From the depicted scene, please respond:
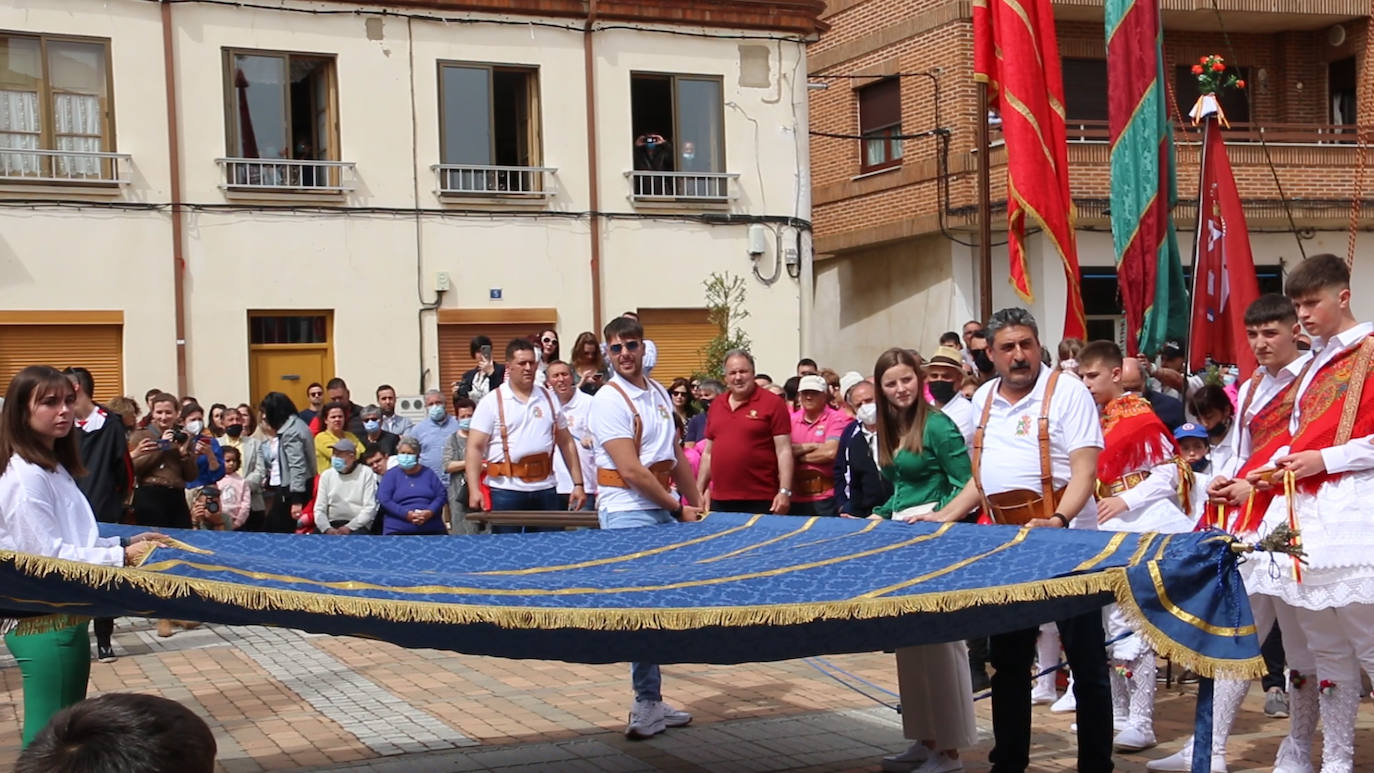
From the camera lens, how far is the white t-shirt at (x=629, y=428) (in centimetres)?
759

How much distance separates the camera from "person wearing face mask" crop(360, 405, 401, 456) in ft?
48.8

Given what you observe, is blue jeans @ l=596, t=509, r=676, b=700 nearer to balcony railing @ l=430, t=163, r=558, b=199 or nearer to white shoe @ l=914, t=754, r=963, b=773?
white shoe @ l=914, t=754, r=963, b=773

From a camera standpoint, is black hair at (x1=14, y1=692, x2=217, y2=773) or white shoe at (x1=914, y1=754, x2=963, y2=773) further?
white shoe at (x1=914, y1=754, x2=963, y2=773)

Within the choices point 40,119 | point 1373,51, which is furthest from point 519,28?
point 1373,51

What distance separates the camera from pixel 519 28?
21.8m

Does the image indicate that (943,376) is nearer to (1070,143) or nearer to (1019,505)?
(1019,505)

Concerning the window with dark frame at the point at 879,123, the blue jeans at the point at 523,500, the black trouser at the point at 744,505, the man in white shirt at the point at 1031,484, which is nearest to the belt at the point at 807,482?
the black trouser at the point at 744,505

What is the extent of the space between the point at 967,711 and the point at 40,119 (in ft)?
54.6

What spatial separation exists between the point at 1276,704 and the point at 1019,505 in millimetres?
2180

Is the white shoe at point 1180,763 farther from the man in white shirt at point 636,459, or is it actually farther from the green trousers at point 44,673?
the green trousers at point 44,673

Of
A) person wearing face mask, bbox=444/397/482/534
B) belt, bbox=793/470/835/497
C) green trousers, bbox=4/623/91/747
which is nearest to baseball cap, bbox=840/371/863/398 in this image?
belt, bbox=793/470/835/497

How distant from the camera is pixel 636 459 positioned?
7.51 meters

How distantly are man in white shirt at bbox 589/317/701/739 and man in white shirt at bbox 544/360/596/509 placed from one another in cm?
247

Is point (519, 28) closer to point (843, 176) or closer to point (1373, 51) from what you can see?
point (843, 176)
